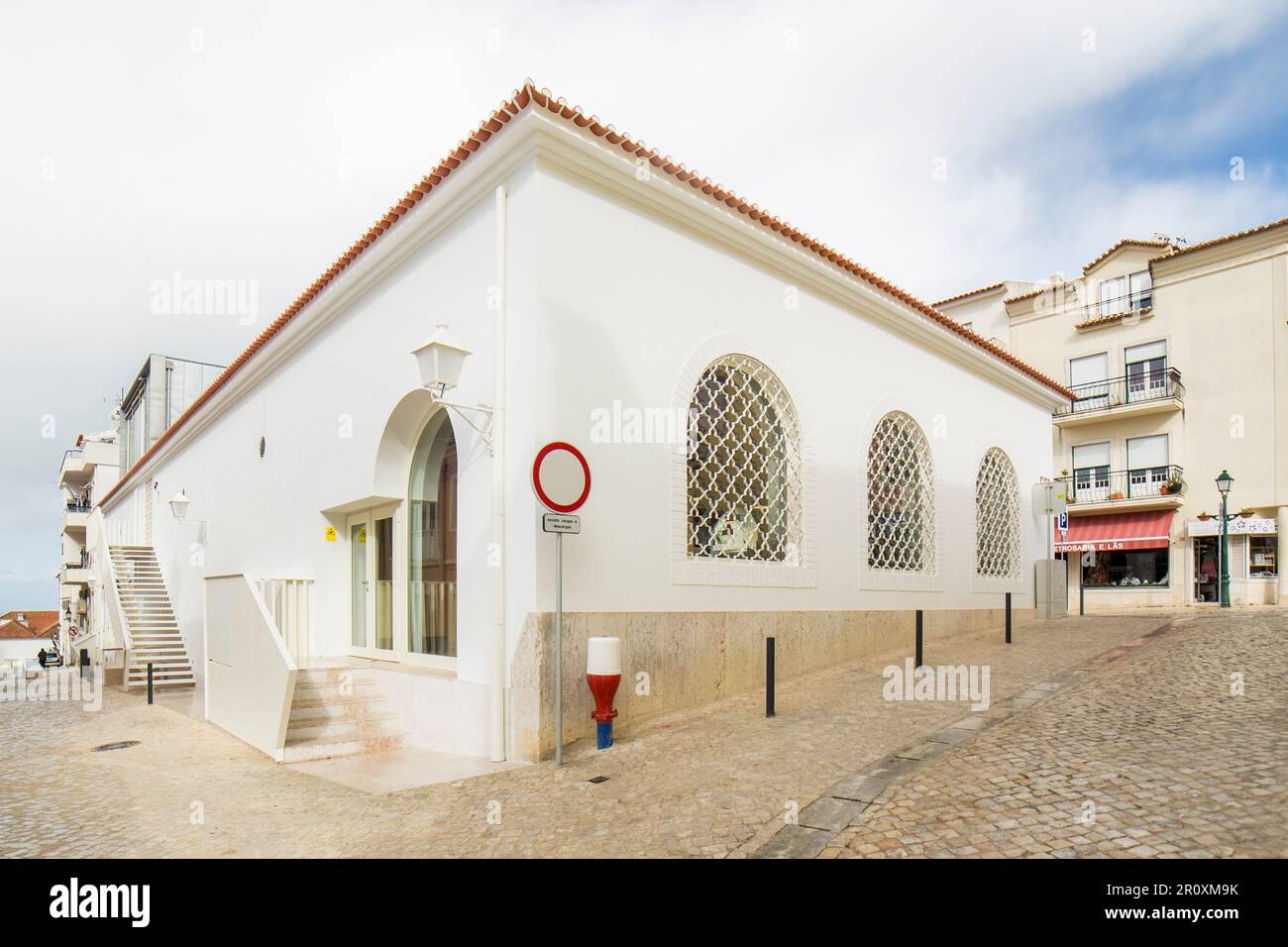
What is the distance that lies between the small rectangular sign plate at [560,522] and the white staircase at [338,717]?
125 inches

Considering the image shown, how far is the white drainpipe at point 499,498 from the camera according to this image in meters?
6.43

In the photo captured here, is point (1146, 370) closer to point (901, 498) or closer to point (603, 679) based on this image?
point (901, 498)

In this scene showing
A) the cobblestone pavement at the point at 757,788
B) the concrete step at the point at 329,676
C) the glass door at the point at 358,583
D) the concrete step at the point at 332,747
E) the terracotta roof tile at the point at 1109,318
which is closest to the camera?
the cobblestone pavement at the point at 757,788

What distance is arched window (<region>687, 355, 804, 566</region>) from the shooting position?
26.3ft

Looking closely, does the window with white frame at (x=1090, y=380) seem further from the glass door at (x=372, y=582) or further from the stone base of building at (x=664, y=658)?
the glass door at (x=372, y=582)

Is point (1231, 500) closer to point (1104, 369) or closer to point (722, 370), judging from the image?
point (1104, 369)

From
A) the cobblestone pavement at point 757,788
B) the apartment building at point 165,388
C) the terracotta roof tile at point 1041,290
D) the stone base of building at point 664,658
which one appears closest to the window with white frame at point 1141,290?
the terracotta roof tile at point 1041,290

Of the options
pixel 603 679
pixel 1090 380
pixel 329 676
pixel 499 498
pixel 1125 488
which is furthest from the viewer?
pixel 1090 380

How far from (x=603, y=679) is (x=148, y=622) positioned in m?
15.0

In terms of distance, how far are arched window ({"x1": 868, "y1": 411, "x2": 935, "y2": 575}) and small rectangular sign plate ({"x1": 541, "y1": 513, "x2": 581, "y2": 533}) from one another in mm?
5392

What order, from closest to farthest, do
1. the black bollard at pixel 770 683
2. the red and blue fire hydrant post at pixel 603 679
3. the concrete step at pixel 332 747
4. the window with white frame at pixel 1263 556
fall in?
the red and blue fire hydrant post at pixel 603 679 → the black bollard at pixel 770 683 → the concrete step at pixel 332 747 → the window with white frame at pixel 1263 556

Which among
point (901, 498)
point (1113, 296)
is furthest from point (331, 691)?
point (1113, 296)

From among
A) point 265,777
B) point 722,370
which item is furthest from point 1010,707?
point 265,777

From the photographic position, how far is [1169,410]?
23094 mm
